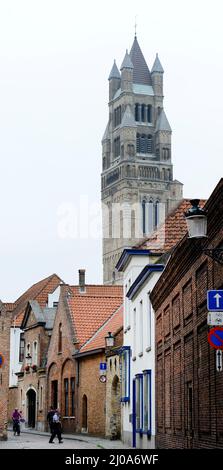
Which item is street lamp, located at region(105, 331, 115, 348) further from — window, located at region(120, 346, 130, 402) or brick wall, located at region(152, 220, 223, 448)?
brick wall, located at region(152, 220, 223, 448)

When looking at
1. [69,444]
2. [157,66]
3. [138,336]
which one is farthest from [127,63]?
[138,336]

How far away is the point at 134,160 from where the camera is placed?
148 m

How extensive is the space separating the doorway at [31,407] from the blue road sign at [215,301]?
44.3 meters

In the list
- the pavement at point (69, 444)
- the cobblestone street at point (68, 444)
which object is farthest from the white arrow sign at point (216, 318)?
the cobblestone street at point (68, 444)

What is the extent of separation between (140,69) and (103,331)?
380 ft

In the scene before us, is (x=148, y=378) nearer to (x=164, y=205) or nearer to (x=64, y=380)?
(x=64, y=380)

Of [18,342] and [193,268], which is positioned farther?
[18,342]

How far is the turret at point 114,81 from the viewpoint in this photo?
520 ft

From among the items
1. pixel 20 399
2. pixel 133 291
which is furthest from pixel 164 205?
pixel 133 291

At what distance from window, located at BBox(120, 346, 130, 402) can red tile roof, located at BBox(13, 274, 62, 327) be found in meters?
34.3

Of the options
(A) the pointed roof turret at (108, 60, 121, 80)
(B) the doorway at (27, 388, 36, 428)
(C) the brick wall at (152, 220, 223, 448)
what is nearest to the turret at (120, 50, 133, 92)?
(A) the pointed roof turret at (108, 60, 121, 80)

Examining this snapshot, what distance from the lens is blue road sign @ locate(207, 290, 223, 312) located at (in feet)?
48.6
